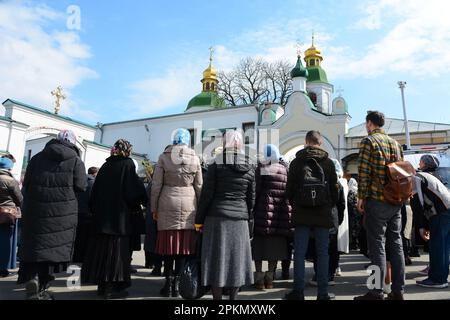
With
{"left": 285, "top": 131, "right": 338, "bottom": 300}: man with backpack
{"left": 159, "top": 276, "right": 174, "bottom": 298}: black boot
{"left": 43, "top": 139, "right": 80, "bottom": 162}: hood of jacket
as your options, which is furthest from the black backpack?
{"left": 43, "top": 139, "right": 80, "bottom": 162}: hood of jacket

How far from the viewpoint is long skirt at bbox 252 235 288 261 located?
481 centimetres

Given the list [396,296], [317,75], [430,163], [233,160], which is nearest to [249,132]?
[317,75]

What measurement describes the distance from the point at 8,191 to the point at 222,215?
3.59 metres

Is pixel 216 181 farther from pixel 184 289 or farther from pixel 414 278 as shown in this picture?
pixel 414 278

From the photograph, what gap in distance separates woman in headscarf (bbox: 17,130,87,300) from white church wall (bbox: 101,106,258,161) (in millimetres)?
26062

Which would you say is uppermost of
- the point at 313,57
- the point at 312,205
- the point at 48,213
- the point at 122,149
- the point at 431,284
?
the point at 313,57

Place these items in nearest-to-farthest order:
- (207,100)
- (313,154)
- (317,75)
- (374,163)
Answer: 1. (374,163)
2. (313,154)
3. (317,75)
4. (207,100)

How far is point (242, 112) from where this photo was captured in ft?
102

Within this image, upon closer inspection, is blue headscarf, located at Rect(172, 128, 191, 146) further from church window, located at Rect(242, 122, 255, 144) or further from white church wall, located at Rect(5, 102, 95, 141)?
church window, located at Rect(242, 122, 255, 144)

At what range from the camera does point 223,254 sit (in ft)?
12.4

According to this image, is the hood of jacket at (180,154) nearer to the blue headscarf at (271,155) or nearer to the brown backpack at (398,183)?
the blue headscarf at (271,155)

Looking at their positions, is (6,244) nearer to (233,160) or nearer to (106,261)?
(106,261)
